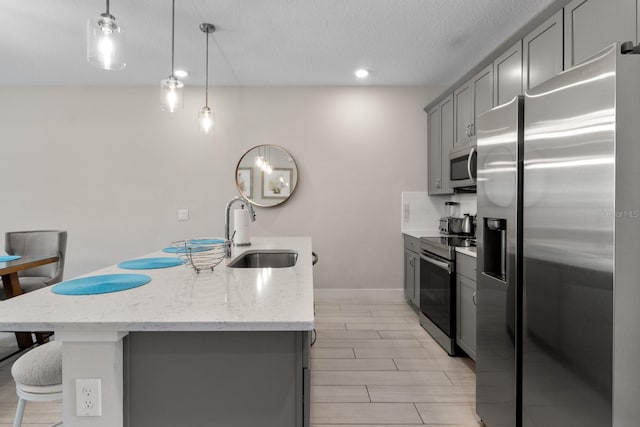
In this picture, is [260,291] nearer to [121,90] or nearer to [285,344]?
[285,344]

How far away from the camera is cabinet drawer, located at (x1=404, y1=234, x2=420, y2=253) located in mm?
3585

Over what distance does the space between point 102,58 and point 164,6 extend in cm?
143

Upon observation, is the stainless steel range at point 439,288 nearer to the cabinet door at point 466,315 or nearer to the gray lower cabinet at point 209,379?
the cabinet door at point 466,315

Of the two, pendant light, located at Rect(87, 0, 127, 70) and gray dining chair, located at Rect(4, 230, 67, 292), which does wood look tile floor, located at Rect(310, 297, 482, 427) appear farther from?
gray dining chair, located at Rect(4, 230, 67, 292)

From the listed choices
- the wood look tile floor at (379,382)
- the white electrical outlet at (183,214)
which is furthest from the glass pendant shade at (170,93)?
the white electrical outlet at (183,214)

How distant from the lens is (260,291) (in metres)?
1.24

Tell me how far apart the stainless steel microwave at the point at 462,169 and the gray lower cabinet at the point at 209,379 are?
228 cm

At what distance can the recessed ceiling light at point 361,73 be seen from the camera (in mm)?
3738

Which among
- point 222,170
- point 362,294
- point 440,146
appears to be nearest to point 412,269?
point 362,294

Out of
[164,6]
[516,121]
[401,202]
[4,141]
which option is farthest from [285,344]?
[4,141]

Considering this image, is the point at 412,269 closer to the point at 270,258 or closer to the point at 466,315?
the point at 466,315

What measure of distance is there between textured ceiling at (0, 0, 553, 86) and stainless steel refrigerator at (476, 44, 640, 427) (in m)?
1.45

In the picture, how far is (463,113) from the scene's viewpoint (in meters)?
3.24

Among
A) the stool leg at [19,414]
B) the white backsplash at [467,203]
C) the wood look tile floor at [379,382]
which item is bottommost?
the wood look tile floor at [379,382]
